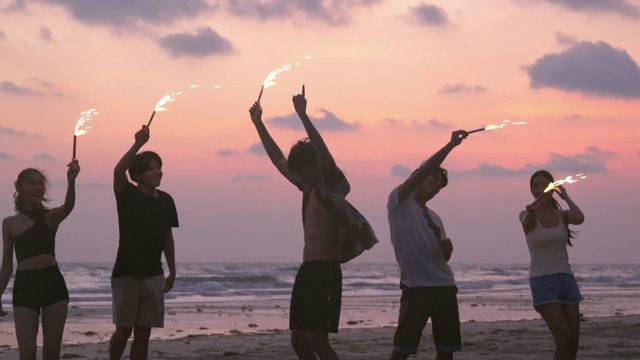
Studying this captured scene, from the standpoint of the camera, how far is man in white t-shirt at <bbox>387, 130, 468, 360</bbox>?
734 centimetres

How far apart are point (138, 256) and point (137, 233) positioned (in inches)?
7.0

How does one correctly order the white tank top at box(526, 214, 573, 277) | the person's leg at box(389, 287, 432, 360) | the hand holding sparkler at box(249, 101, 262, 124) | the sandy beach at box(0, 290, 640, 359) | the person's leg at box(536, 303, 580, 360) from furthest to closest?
the sandy beach at box(0, 290, 640, 359) → the white tank top at box(526, 214, 573, 277) → the person's leg at box(536, 303, 580, 360) → the hand holding sparkler at box(249, 101, 262, 124) → the person's leg at box(389, 287, 432, 360)

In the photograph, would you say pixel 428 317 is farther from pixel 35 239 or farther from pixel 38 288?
pixel 35 239

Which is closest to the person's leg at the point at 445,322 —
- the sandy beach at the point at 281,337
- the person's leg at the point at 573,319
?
the person's leg at the point at 573,319

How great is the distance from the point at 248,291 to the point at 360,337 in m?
24.6

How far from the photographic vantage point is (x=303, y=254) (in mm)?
6863

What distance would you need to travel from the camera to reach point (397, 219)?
7402mm

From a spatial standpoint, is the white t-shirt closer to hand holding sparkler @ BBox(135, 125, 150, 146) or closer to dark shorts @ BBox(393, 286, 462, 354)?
dark shorts @ BBox(393, 286, 462, 354)

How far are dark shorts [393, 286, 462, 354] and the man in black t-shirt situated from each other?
1.95m

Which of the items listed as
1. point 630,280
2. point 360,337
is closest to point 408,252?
point 360,337

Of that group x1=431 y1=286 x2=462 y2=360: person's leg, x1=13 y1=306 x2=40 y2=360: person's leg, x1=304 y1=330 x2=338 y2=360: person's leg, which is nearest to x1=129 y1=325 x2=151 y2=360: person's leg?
x1=13 y1=306 x2=40 y2=360: person's leg

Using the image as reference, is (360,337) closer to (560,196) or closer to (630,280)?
(560,196)

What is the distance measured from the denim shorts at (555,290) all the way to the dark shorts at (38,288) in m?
3.94

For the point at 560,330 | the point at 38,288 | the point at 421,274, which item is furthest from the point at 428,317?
the point at 38,288
